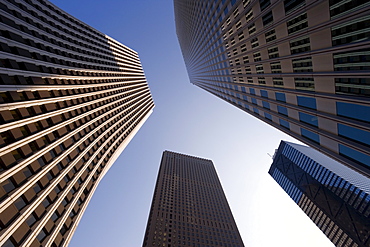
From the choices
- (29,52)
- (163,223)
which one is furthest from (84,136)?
(163,223)

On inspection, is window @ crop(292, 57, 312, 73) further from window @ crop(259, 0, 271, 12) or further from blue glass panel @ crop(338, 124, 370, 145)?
window @ crop(259, 0, 271, 12)

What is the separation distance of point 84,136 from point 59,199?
12.8m

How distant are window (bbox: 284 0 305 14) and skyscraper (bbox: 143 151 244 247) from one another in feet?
299

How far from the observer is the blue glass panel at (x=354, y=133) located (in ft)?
46.0

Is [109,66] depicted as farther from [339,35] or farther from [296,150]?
[296,150]

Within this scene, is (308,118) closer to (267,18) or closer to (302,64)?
(302,64)

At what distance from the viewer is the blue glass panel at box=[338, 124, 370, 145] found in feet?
46.0

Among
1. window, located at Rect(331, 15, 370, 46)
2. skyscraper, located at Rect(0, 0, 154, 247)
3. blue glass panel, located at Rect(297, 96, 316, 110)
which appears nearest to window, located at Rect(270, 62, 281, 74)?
blue glass panel, located at Rect(297, 96, 316, 110)

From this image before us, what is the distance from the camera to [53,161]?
25.5 meters

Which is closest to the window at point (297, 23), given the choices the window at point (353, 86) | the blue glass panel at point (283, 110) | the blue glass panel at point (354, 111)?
the window at point (353, 86)

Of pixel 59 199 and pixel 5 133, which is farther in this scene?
pixel 59 199

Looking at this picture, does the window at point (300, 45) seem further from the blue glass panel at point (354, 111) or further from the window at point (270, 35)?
the blue glass panel at point (354, 111)

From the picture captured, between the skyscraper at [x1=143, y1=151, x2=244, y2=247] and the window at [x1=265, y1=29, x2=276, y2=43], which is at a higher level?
the window at [x1=265, y1=29, x2=276, y2=43]

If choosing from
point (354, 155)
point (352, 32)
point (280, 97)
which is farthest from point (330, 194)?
point (352, 32)
